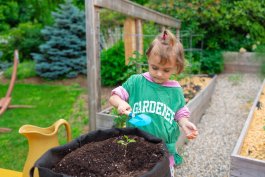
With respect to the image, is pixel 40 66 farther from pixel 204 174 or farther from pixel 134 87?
pixel 134 87

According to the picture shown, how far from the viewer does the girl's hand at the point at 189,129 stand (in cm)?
158

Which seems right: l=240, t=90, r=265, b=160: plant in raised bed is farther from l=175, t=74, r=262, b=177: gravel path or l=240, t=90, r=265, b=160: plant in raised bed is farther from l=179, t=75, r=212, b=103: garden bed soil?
l=179, t=75, r=212, b=103: garden bed soil

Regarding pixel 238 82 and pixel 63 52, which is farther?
pixel 63 52

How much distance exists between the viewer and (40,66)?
717cm

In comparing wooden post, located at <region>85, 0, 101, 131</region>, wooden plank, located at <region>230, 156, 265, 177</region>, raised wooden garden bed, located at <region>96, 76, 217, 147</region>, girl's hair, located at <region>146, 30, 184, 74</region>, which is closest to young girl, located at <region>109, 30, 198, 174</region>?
girl's hair, located at <region>146, 30, 184, 74</region>

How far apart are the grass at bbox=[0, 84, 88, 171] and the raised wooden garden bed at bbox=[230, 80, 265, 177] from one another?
191 centimetres

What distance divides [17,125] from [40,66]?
316cm

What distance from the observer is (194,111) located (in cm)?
402

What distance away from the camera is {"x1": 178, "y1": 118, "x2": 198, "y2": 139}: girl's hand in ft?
5.17

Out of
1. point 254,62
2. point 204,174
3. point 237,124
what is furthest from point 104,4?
point 254,62

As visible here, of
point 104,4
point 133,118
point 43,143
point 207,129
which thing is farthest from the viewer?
point 207,129

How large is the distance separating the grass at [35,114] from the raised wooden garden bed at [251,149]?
6.28 feet

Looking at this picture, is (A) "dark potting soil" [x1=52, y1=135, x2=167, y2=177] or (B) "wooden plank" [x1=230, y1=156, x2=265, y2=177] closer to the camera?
(A) "dark potting soil" [x1=52, y1=135, x2=167, y2=177]

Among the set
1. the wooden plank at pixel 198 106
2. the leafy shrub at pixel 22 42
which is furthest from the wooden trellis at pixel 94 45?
the leafy shrub at pixel 22 42
